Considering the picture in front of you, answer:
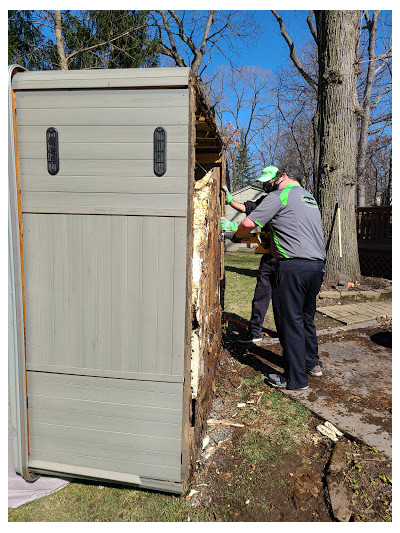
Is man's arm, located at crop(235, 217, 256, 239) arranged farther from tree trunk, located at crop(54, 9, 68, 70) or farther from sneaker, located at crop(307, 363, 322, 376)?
tree trunk, located at crop(54, 9, 68, 70)

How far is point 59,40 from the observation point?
10.9 meters

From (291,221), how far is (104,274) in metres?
Result: 1.94

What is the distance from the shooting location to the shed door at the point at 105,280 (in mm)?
2121

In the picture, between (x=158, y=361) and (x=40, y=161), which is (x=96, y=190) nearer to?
(x=40, y=161)

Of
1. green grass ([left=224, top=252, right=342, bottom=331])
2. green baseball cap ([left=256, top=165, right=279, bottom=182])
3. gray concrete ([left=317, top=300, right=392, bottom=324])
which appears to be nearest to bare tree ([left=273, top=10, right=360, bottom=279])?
gray concrete ([left=317, top=300, right=392, bottom=324])

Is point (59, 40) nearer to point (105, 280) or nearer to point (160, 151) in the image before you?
point (160, 151)

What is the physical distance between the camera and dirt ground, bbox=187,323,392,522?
221cm

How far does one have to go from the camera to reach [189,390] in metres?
2.27

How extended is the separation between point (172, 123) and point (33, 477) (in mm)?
2468

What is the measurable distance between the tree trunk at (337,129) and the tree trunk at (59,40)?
23.9ft

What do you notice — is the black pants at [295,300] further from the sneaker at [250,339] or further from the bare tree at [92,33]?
the bare tree at [92,33]

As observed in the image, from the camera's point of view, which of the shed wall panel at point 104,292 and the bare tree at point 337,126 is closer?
the shed wall panel at point 104,292

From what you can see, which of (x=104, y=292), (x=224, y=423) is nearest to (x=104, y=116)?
(x=104, y=292)

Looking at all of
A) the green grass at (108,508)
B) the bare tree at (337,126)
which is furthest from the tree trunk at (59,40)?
the green grass at (108,508)
